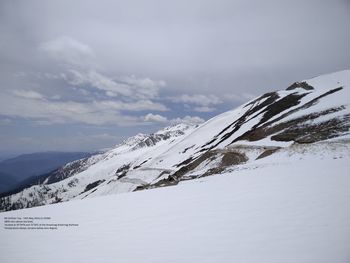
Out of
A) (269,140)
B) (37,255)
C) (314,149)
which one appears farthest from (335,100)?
(37,255)

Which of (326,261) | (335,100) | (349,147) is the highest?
(335,100)

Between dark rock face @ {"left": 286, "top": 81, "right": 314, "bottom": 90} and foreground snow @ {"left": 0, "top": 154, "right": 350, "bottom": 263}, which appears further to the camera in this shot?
dark rock face @ {"left": 286, "top": 81, "right": 314, "bottom": 90}

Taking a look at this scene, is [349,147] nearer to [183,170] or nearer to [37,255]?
[37,255]

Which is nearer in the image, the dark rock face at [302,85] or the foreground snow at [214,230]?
the foreground snow at [214,230]

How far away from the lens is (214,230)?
9102 millimetres

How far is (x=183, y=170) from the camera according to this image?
5381 centimetres

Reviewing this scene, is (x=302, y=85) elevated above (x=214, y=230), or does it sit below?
above

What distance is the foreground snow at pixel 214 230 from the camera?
283 inches

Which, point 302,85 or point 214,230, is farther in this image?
point 302,85

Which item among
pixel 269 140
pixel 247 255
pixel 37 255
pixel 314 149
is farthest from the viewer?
pixel 269 140

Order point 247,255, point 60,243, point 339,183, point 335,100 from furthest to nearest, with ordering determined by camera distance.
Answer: point 335,100
point 339,183
point 60,243
point 247,255

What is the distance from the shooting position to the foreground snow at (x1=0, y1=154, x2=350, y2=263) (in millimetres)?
7180

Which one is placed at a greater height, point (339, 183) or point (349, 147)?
point (349, 147)

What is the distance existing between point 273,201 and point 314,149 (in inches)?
645
